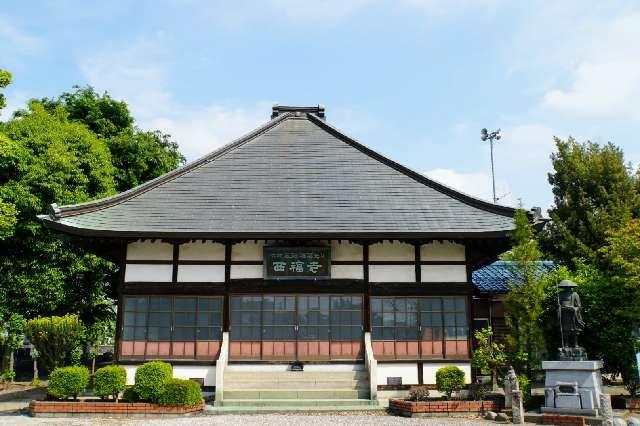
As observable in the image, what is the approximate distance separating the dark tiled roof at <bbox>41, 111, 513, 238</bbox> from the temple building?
2.5 inches

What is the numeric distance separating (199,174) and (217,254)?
3259mm

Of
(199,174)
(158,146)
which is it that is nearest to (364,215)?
(199,174)

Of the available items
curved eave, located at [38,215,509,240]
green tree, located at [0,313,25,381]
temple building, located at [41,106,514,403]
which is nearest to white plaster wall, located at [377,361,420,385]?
temple building, located at [41,106,514,403]

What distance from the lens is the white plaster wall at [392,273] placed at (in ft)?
47.5

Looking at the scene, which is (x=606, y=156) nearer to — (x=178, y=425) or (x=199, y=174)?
(x=199, y=174)

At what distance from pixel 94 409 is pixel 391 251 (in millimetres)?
8553

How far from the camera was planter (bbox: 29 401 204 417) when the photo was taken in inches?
440

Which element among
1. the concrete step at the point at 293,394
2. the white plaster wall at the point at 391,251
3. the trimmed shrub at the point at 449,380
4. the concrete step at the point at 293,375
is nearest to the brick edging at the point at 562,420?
the trimmed shrub at the point at 449,380

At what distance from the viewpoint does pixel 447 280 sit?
14516 mm

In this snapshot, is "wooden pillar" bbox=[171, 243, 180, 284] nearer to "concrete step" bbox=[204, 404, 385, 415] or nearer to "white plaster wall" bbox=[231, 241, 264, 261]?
"white plaster wall" bbox=[231, 241, 264, 261]

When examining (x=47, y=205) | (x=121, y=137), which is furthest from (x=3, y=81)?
(x=121, y=137)

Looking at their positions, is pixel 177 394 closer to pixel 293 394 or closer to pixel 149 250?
pixel 293 394

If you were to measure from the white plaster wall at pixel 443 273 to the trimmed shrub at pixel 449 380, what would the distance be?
285cm

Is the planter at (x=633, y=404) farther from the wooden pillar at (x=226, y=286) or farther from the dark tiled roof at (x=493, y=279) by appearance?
the wooden pillar at (x=226, y=286)
